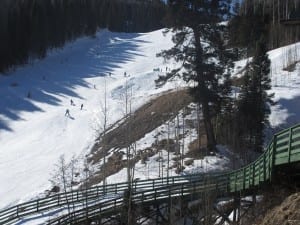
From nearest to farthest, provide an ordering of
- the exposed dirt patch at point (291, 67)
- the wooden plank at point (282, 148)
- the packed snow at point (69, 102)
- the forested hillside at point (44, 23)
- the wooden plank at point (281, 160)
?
the wooden plank at point (281, 160)
the wooden plank at point (282, 148)
the packed snow at point (69, 102)
the exposed dirt patch at point (291, 67)
the forested hillside at point (44, 23)

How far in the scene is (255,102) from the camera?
44.3 m

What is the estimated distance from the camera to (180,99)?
58844 mm

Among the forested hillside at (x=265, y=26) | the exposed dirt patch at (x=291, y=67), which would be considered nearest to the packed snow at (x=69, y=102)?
the exposed dirt patch at (x=291, y=67)

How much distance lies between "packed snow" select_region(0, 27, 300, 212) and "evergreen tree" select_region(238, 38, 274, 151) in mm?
4329

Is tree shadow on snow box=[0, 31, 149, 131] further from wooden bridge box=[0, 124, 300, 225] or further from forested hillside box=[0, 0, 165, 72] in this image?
wooden bridge box=[0, 124, 300, 225]

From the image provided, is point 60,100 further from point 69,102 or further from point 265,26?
point 265,26

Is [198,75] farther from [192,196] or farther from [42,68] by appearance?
[42,68]

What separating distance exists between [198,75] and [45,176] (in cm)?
1941

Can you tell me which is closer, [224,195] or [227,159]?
[224,195]

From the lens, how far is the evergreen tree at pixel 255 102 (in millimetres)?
43469

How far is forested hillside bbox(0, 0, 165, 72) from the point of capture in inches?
4281

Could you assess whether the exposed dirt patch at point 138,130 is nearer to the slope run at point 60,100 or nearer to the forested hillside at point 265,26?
the slope run at point 60,100

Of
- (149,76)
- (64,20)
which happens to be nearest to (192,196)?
(149,76)

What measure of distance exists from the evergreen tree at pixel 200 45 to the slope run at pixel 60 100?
16216 millimetres
